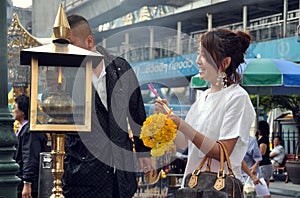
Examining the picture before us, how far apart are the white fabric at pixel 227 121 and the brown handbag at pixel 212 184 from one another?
10cm

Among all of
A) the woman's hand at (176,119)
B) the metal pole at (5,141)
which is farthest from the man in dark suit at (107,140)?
the woman's hand at (176,119)

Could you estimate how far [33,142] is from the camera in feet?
19.6

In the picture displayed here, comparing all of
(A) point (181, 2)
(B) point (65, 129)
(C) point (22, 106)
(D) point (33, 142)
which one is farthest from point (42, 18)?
(A) point (181, 2)

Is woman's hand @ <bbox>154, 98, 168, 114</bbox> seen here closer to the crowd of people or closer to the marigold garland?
the crowd of people

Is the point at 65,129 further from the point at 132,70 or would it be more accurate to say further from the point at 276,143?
the point at 276,143

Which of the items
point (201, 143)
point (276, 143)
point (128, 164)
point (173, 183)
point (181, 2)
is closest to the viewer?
point (201, 143)

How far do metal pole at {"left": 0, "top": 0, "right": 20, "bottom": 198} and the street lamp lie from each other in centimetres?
61

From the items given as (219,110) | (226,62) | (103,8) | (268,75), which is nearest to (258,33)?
(103,8)

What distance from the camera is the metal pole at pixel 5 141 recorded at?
3695mm

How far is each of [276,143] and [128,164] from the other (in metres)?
14.4

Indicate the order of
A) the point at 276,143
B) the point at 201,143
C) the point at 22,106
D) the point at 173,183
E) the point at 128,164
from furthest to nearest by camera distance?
the point at 276,143
the point at 173,183
the point at 22,106
the point at 128,164
the point at 201,143

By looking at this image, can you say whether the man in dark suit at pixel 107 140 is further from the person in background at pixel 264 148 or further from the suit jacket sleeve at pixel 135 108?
the person in background at pixel 264 148

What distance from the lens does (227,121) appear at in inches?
113

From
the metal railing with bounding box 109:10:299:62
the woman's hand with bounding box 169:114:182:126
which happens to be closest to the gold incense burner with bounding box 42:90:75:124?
the metal railing with bounding box 109:10:299:62
